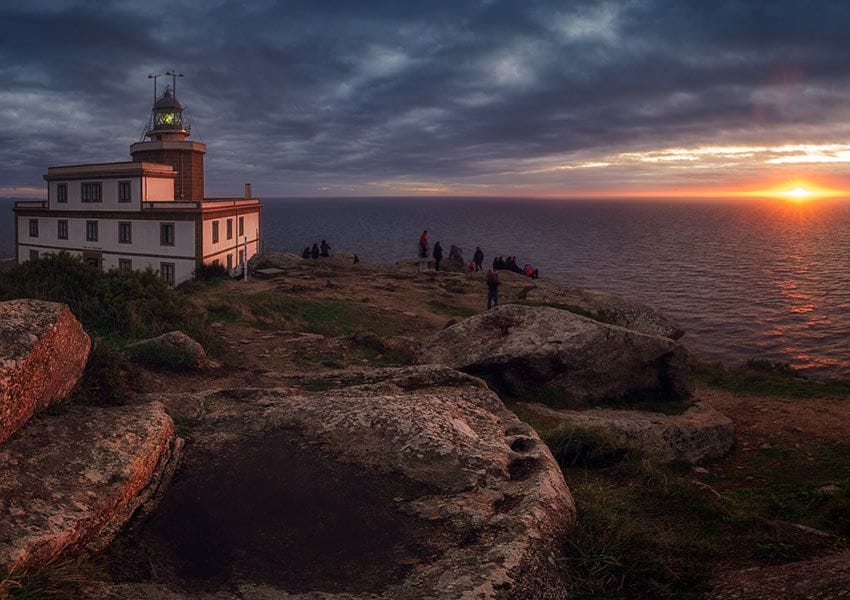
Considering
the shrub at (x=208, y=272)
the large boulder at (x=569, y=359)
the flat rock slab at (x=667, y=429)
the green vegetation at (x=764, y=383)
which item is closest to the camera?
the flat rock slab at (x=667, y=429)

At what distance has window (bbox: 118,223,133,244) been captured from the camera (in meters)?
42.9

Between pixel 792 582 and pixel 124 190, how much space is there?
44.6 m

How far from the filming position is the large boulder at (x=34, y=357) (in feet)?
20.7

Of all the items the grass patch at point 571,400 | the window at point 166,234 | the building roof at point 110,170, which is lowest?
the grass patch at point 571,400

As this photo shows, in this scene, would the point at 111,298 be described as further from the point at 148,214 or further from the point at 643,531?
the point at 148,214

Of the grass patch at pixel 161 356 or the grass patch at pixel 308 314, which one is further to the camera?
the grass patch at pixel 308 314

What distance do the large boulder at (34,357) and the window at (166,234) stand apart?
35.3 m

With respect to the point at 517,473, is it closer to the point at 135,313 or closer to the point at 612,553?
the point at 612,553

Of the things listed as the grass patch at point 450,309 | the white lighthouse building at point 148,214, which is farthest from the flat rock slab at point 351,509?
the white lighthouse building at point 148,214

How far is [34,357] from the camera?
22.0ft

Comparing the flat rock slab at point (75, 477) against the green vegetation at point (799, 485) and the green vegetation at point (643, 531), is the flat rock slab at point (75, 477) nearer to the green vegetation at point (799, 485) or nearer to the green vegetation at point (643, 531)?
the green vegetation at point (643, 531)

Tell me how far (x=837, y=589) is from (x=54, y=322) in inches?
312

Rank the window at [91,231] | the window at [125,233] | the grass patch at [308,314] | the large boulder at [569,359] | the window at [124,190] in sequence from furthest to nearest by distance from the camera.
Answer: the window at [91,231] < the window at [125,233] < the window at [124,190] < the grass patch at [308,314] < the large boulder at [569,359]

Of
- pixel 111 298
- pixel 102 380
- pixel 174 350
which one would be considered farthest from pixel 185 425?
pixel 111 298
